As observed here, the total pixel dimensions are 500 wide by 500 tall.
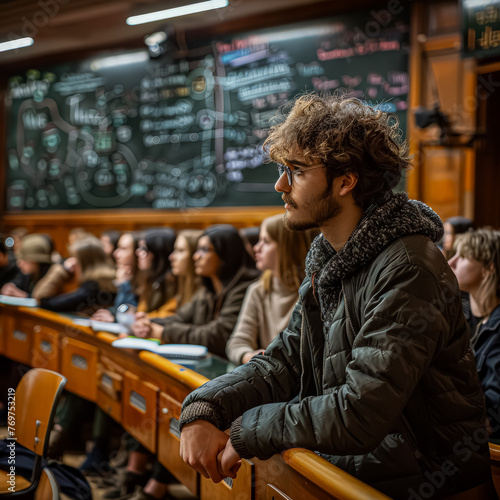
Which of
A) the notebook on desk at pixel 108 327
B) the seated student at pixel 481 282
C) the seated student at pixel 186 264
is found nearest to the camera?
the seated student at pixel 481 282

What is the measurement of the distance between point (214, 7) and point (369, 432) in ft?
16.1

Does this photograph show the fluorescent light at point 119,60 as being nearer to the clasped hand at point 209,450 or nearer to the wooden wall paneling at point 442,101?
the wooden wall paneling at point 442,101

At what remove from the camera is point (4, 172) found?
7652 millimetres

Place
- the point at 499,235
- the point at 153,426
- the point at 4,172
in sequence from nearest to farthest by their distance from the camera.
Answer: the point at 499,235, the point at 153,426, the point at 4,172

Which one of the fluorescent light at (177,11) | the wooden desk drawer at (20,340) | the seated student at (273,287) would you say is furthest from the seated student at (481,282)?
the fluorescent light at (177,11)

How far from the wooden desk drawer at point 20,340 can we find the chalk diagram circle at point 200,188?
7.46 ft

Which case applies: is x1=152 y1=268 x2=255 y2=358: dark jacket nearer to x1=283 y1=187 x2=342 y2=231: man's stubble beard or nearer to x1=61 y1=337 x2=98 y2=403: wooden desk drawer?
x1=61 y1=337 x2=98 y2=403: wooden desk drawer

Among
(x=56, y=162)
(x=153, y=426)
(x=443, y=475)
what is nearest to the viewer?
(x=443, y=475)

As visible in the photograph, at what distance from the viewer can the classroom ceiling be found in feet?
17.5

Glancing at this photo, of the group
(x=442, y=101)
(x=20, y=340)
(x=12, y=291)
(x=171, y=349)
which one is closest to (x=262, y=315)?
(x=171, y=349)

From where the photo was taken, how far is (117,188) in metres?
6.56

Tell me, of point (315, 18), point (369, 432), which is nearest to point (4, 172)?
point (315, 18)

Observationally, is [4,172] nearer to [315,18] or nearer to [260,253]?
[315,18]

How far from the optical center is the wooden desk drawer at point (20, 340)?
407cm
